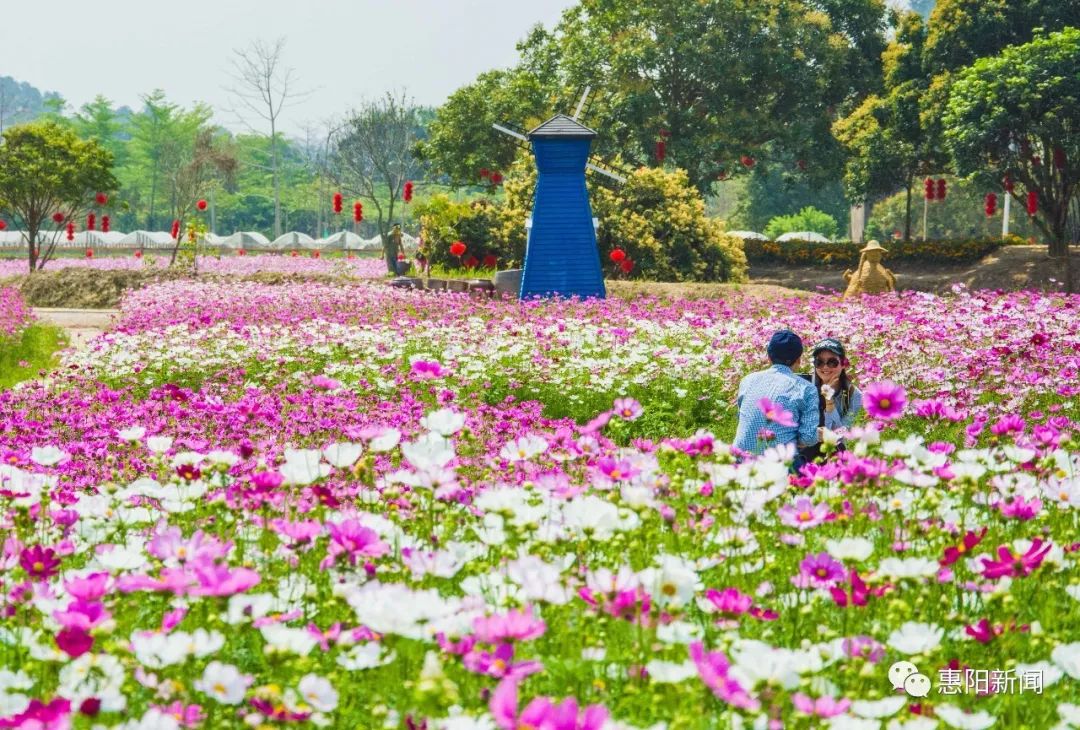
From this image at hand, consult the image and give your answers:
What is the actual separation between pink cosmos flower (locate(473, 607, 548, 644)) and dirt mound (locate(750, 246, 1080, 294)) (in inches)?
948

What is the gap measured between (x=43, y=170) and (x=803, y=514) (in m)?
32.1

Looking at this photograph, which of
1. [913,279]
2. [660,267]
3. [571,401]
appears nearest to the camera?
[571,401]

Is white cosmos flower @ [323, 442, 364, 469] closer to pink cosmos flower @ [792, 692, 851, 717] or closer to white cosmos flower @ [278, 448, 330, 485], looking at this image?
white cosmos flower @ [278, 448, 330, 485]

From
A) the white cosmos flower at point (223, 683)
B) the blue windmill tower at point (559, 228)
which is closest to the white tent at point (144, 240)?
the blue windmill tower at point (559, 228)

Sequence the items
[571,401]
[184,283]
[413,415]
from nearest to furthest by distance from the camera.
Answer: [413,415], [571,401], [184,283]

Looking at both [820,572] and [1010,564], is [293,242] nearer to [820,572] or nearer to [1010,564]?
[820,572]

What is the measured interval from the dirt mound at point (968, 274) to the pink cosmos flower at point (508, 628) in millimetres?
24067

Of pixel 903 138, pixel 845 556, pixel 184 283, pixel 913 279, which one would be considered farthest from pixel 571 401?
pixel 903 138

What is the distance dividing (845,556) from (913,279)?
28946mm

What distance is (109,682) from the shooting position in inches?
83.0

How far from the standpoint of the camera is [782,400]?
18.8ft

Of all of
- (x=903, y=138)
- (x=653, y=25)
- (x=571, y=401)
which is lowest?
(x=571, y=401)

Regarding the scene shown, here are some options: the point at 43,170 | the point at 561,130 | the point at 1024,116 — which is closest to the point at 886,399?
the point at 561,130

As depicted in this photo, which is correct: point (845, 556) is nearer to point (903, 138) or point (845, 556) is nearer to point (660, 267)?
point (660, 267)
